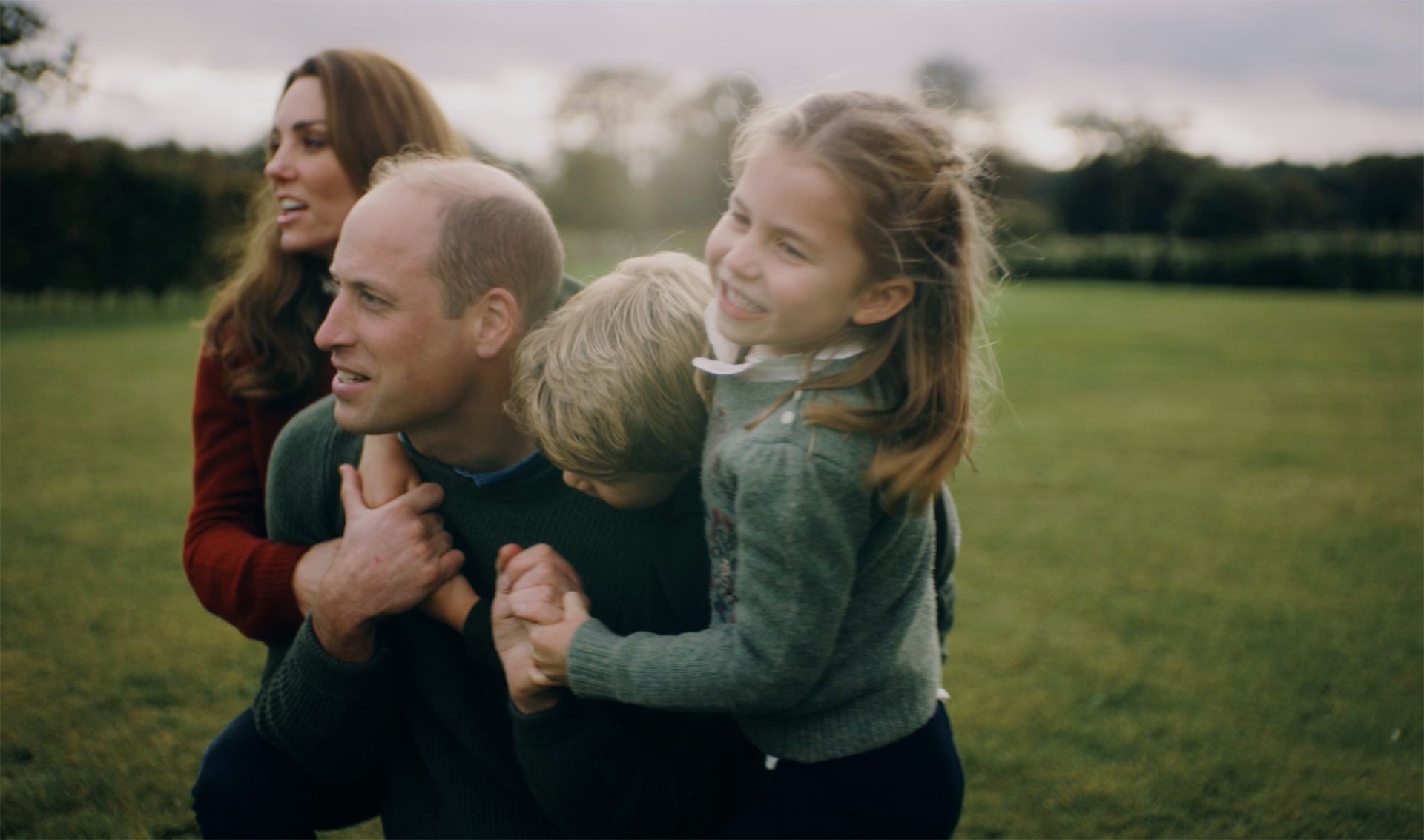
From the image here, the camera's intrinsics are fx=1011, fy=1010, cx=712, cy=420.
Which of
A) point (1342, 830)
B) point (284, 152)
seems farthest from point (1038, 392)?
point (284, 152)

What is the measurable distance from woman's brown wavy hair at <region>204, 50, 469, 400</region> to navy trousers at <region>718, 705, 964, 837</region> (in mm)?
1957

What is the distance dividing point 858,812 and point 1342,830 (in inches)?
108

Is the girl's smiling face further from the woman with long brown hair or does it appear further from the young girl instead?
the woman with long brown hair

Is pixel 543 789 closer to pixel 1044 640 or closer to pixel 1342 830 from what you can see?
pixel 1342 830

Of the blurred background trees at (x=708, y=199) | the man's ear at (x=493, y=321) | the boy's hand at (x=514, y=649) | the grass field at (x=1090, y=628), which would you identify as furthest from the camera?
the blurred background trees at (x=708, y=199)

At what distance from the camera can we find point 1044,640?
5.53 metres

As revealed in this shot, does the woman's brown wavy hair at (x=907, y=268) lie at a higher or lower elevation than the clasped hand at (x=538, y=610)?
higher

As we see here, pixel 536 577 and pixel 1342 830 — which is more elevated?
pixel 536 577

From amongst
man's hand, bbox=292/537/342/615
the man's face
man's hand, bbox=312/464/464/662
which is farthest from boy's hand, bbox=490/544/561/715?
man's hand, bbox=292/537/342/615

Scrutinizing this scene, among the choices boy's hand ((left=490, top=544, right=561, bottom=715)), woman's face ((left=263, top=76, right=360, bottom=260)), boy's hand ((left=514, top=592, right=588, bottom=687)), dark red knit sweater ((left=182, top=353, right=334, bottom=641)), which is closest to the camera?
boy's hand ((left=514, top=592, right=588, bottom=687))

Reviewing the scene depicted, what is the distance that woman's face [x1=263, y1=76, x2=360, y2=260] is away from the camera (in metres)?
3.25

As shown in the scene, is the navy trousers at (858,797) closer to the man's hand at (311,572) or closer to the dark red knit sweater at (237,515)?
the man's hand at (311,572)

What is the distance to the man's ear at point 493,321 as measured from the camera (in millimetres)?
2332

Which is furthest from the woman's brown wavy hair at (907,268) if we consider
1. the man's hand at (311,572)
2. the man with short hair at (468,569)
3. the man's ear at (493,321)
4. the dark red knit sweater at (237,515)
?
the dark red knit sweater at (237,515)
